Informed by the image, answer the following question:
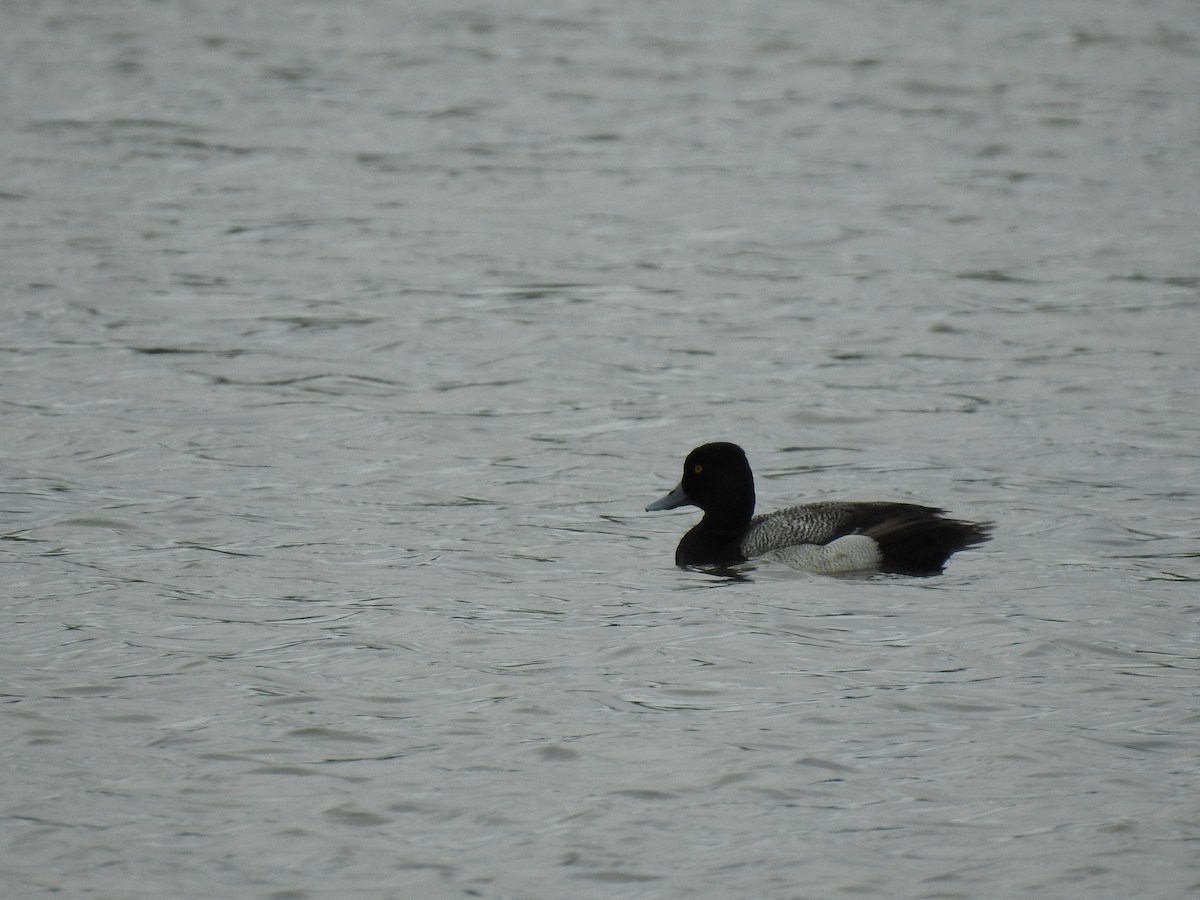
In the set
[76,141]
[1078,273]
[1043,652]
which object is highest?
[76,141]

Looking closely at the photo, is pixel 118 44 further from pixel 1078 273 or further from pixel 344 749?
pixel 344 749

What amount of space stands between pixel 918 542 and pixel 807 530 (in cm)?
64

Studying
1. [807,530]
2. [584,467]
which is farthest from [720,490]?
[584,467]

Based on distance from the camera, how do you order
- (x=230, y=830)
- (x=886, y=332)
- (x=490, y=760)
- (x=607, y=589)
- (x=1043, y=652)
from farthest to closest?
1. (x=886, y=332)
2. (x=607, y=589)
3. (x=1043, y=652)
4. (x=490, y=760)
5. (x=230, y=830)

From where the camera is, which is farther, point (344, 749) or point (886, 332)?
point (886, 332)

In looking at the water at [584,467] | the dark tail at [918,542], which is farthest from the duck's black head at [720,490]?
the dark tail at [918,542]

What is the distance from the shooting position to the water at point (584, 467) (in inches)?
293

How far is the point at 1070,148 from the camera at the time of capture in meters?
22.6

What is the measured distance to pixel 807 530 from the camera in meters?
10.7

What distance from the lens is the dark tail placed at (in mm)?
10430

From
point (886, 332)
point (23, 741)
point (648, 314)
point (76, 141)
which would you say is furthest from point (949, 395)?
point (76, 141)

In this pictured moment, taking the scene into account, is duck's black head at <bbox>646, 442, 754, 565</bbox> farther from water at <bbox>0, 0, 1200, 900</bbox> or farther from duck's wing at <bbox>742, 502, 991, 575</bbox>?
water at <bbox>0, 0, 1200, 900</bbox>

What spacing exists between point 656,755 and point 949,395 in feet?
22.9

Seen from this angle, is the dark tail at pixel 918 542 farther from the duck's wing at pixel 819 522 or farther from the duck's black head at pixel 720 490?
the duck's black head at pixel 720 490
